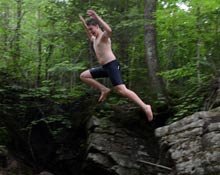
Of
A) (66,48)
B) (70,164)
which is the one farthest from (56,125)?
(66,48)

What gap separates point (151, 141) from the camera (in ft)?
37.8

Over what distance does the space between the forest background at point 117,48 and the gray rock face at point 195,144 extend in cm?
254

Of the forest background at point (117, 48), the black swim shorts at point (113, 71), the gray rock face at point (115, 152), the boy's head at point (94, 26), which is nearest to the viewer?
the boy's head at point (94, 26)

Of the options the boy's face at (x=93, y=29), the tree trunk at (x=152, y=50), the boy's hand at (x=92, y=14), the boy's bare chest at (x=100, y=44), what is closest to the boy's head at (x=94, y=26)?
the boy's face at (x=93, y=29)

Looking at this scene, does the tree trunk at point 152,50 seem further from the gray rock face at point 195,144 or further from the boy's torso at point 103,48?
the boy's torso at point 103,48

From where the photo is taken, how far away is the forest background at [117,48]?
10.9 meters

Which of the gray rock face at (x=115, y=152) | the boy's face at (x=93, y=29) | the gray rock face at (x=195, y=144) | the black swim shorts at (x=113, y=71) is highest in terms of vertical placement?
the boy's face at (x=93, y=29)

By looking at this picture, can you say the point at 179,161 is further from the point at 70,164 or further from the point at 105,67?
the point at 70,164

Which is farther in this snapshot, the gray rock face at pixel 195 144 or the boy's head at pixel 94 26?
the gray rock face at pixel 195 144

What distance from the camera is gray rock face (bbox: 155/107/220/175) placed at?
22.5ft

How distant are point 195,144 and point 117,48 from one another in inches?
253

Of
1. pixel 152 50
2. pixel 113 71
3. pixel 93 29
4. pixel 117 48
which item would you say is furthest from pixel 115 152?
pixel 93 29

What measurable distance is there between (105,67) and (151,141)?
19.9ft

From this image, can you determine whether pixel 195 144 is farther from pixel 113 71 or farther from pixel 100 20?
pixel 100 20
